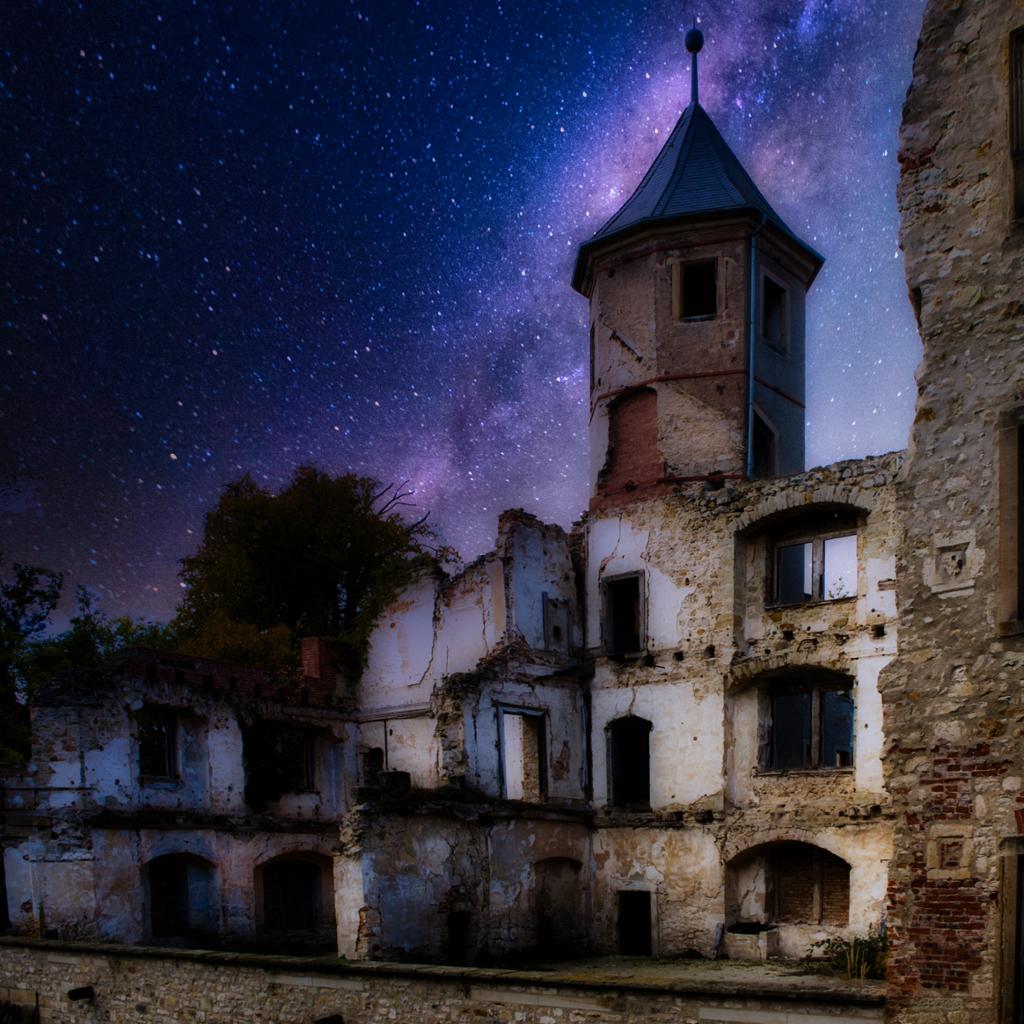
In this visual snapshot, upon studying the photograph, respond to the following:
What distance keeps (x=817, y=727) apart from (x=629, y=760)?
14.4 ft

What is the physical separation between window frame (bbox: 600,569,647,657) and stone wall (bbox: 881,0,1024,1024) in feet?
42.2

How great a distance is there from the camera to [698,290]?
24.7 m

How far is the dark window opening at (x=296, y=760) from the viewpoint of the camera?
944 inches

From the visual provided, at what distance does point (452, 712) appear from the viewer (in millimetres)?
21062

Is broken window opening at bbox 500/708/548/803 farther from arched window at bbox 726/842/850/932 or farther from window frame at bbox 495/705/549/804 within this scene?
arched window at bbox 726/842/850/932

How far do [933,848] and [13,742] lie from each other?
88.6ft

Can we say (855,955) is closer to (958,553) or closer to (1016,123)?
(958,553)

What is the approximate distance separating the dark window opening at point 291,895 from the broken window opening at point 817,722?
34.3 ft

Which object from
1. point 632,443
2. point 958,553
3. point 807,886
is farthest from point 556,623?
point 958,553

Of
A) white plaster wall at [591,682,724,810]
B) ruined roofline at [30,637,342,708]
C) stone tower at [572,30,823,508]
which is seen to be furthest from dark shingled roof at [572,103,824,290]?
ruined roofline at [30,637,342,708]

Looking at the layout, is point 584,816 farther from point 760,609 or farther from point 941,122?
point 941,122

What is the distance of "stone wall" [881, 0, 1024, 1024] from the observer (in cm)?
872

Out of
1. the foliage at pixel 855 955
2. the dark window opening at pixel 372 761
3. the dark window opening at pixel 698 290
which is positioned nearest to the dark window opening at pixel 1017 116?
the foliage at pixel 855 955

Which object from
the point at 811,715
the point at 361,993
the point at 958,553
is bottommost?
the point at 361,993
